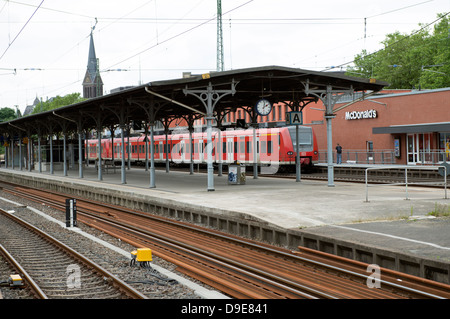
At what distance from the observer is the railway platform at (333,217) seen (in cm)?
994

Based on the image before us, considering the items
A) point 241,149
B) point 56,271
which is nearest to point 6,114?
point 241,149

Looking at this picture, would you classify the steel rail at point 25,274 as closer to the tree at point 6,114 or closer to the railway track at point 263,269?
the railway track at point 263,269

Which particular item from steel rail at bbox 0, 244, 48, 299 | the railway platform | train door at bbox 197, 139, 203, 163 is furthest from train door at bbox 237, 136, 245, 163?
steel rail at bbox 0, 244, 48, 299

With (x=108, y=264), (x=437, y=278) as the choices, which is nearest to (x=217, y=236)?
(x=108, y=264)

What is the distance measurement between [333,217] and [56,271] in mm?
6611

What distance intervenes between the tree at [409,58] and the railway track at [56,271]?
5387 cm

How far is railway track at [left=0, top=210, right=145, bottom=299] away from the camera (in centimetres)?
901

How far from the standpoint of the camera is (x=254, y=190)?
73.2 feet

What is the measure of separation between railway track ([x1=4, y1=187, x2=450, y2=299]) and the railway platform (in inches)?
14.3

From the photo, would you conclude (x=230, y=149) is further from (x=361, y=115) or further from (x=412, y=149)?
(x=412, y=149)

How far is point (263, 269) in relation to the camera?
33.9 ft
